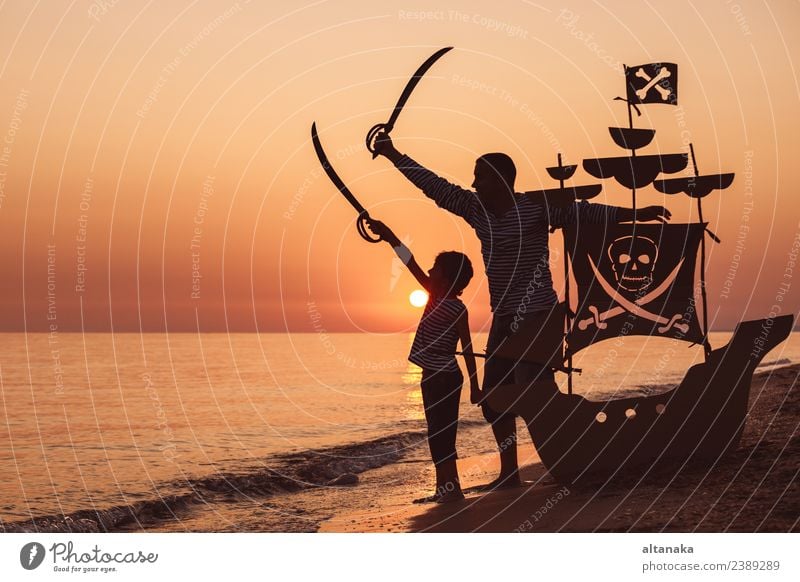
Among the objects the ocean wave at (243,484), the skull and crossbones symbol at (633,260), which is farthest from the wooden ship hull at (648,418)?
the ocean wave at (243,484)

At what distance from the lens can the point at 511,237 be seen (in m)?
8.48

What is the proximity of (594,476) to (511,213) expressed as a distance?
8.67 ft

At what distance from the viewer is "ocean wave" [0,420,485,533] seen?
1312 cm

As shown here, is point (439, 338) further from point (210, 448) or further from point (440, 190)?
point (210, 448)

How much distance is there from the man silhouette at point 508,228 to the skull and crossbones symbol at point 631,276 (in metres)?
0.28

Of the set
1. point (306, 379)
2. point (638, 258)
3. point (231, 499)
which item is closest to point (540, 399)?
point (638, 258)

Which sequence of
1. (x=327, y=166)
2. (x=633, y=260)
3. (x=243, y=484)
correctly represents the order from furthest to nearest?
(x=243, y=484) → (x=327, y=166) → (x=633, y=260)

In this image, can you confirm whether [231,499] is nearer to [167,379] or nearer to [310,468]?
[310,468]

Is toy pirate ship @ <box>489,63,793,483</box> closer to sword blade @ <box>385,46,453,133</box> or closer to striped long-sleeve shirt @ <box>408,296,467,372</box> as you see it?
striped long-sleeve shirt @ <box>408,296,467,372</box>

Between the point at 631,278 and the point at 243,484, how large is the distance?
29.8 ft

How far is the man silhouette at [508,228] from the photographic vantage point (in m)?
8.48

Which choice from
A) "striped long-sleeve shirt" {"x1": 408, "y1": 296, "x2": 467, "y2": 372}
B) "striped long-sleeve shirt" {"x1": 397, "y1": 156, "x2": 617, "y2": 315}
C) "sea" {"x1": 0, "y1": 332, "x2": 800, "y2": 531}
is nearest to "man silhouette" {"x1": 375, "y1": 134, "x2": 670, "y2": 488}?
"striped long-sleeve shirt" {"x1": 397, "y1": 156, "x2": 617, "y2": 315}

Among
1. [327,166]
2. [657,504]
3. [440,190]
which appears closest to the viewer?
[657,504]

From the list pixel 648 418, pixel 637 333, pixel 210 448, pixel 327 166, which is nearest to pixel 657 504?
pixel 648 418
